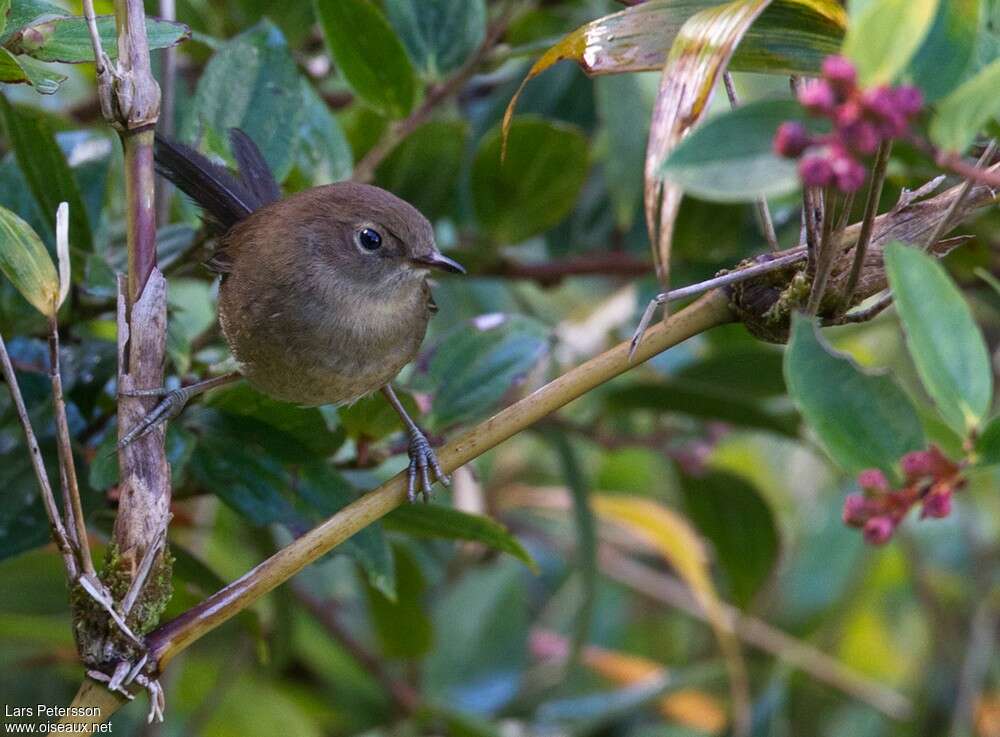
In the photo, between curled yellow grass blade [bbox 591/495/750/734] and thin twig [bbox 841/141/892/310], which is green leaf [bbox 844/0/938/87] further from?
curled yellow grass blade [bbox 591/495/750/734]

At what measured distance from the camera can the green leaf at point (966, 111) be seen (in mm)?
1062

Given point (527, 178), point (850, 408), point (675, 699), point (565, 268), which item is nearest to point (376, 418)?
point (527, 178)

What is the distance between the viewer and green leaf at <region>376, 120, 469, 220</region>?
109 inches

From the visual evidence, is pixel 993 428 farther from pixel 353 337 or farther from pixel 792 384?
pixel 353 337

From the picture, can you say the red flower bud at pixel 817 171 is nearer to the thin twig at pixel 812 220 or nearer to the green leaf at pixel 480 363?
the thin twig at pixel 812 220

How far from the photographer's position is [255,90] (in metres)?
2.29

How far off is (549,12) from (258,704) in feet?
6.59

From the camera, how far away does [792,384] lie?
3.94ft

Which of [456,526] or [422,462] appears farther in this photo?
[422,462]

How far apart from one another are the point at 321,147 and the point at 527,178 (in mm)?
503

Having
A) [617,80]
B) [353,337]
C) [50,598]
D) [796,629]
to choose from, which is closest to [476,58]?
[617,80]

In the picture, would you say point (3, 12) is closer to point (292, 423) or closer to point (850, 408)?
point (292, 423)

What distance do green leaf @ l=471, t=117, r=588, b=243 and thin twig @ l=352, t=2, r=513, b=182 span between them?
0.54ft

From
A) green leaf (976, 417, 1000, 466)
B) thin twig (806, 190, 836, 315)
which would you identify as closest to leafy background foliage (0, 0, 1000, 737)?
green leaf (976, 417, 1000, 466)
